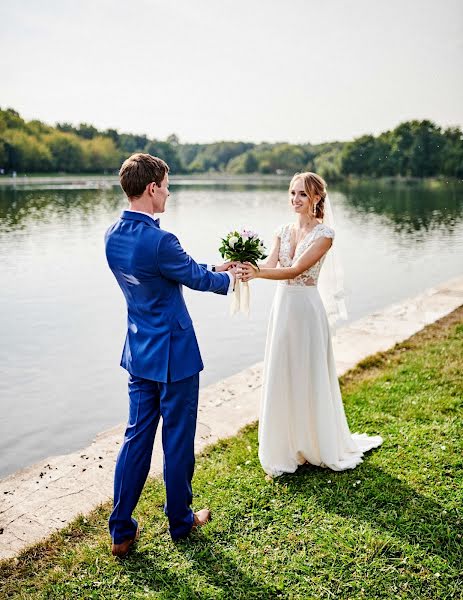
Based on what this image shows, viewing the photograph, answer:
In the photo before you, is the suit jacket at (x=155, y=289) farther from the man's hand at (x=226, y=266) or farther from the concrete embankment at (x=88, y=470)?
the concrete embankment at (x=88, y=470)

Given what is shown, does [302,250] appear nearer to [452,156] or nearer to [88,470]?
[88,470]

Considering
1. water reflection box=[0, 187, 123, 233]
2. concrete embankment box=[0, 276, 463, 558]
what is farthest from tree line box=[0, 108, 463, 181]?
concrete embankment box=[0, 276, 463, 558]

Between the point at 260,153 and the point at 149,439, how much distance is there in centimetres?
18221

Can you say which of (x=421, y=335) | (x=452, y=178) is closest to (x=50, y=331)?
(x=421, y=335)

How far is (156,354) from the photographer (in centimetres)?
344

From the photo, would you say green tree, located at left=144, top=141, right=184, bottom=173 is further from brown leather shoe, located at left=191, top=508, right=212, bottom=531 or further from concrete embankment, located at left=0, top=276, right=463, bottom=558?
brown leather shoe, located at left=191, top=508, right=212, bottom=531

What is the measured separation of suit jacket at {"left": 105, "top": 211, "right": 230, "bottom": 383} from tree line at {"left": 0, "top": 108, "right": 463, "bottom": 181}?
2055 inches

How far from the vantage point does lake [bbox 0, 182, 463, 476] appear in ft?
24.6

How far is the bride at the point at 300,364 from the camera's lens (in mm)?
4539

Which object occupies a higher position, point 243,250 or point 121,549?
point 243,250

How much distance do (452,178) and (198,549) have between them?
255 ft

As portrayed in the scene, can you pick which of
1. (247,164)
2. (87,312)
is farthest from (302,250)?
(247,164)

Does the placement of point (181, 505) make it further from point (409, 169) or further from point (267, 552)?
point (409, 169)

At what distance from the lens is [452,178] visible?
2899 inches
